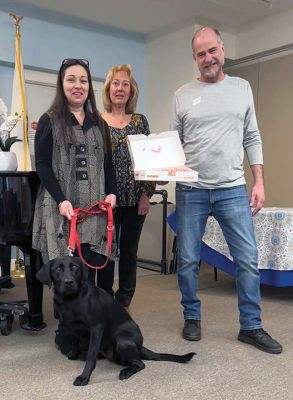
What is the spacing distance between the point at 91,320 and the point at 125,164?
3.06ft

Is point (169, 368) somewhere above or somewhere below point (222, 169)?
below

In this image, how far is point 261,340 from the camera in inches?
82.5

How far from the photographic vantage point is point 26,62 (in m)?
4.46

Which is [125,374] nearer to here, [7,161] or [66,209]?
[66,209]

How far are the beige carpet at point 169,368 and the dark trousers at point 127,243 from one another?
0.20m

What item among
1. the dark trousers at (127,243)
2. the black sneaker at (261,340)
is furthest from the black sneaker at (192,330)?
the dark trousers at (127,243)

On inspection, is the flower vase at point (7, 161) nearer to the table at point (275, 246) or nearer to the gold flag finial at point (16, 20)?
the table at point (275, 246)

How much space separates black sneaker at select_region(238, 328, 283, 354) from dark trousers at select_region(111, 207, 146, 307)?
2.36ft

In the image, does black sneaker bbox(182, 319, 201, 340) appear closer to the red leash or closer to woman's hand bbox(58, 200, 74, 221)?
the red leash

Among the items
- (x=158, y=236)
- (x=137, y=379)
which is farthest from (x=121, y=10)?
(x=137, y=379)

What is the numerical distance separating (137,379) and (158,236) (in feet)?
9.24

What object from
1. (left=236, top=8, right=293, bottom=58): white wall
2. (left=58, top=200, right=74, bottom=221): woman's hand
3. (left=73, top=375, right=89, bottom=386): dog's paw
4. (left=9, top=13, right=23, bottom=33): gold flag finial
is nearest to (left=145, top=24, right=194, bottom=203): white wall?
(left=236, top=8, right=293, bottom=58): white wall

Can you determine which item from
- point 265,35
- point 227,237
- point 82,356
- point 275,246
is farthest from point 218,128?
point 265,35

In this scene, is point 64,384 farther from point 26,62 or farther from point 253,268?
point 26,62
